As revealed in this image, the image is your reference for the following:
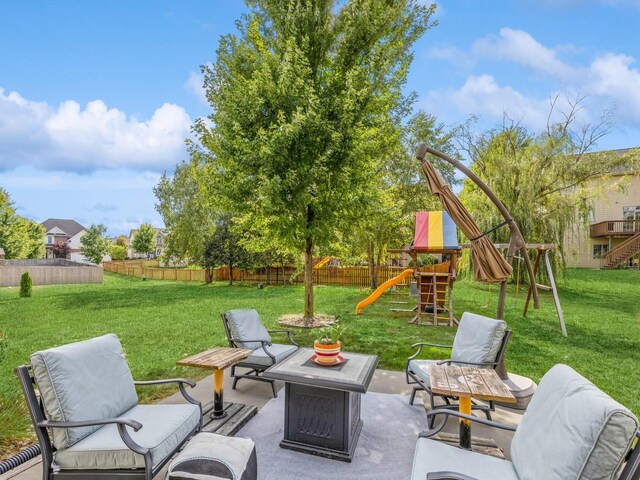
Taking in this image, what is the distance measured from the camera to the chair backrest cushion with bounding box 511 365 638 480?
5.80ft

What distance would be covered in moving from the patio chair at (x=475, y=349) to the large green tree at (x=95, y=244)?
1769 inches

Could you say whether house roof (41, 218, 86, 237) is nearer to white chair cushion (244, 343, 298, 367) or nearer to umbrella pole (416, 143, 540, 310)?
white chair cushion (244, 343, 298, 367)

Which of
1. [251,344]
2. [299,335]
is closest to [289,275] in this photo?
[299,335]

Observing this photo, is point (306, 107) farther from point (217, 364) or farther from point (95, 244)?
point (95, 244)

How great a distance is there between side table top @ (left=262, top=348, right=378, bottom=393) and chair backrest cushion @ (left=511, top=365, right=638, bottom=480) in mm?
1390

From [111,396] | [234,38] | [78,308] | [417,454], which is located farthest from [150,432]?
[78,308]

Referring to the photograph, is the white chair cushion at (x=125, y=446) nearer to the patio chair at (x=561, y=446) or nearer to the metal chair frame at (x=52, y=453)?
the metal chair frame at (x=52, y=453)

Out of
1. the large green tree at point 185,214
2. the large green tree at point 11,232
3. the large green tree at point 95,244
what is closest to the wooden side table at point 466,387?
the large green tree at point 185,214

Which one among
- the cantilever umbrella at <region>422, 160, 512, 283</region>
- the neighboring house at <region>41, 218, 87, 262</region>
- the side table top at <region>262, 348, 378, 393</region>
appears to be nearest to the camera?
the side table top at <region>262, 348, 378, 393</region>


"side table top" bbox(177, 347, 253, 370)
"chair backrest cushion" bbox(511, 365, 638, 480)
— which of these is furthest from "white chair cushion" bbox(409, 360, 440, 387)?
"side table top" bbox(177, 347, 253, 370)

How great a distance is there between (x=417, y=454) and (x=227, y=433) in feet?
6.60

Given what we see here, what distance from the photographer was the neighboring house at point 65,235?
5514 cm

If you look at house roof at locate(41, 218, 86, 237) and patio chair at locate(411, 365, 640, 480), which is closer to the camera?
patio chair at locate(411, 365, 640, 480)

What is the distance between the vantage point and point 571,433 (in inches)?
77.0
